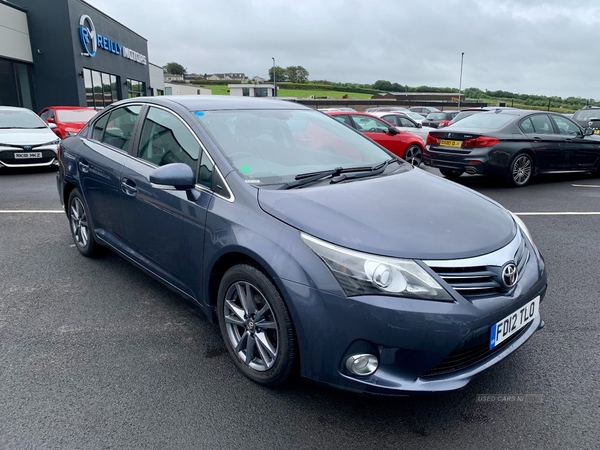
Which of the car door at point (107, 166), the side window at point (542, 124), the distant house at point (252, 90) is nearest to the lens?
the car door at point (107, 166)

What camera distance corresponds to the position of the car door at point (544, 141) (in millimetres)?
9209

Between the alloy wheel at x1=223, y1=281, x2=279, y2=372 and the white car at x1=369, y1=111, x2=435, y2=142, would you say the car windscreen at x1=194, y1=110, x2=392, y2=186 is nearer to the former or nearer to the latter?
the alloy wheel at x1=223, y1=281, x2=279, y2=372

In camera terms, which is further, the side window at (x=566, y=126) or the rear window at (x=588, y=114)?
the rear window at (x=588, y=114)

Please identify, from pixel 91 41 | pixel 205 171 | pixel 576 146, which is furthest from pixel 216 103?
pixel 91 41

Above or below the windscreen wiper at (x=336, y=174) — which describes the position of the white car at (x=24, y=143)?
below

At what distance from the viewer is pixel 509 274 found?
2.42 meters

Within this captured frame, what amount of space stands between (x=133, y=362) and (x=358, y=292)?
5.28ft

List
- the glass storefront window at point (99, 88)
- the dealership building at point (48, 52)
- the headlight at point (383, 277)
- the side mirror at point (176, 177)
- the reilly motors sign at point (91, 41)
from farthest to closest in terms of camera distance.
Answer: the glass storefront window at point (99, 88) < the reilly motors sign at point (91, 41) < the dealership building at point (48, 52) < the side mirror at point (176, 177) < the headlight at point (383, 277)

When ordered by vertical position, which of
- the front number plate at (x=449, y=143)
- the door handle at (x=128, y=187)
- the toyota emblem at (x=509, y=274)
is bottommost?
Result: the toyota emblem at (x=509, y=274)

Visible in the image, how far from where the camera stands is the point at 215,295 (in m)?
2.99

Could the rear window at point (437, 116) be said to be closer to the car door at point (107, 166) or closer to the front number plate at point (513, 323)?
the car door at point (107, 166)

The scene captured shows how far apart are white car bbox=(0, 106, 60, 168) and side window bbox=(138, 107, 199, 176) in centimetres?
818

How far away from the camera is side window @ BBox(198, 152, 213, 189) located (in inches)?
118

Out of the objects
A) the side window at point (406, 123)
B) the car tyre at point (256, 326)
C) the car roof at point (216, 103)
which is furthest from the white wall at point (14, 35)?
the car tyre at point (256, 326)
